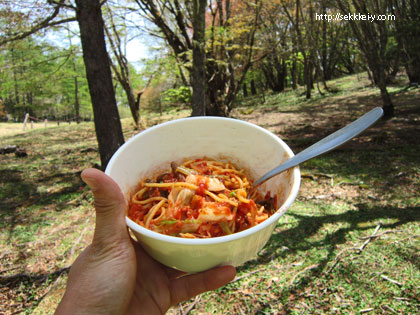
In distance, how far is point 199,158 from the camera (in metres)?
2.05

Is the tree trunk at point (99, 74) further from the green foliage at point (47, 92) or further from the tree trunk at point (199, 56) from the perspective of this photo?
the green foliage at point (47, 92)

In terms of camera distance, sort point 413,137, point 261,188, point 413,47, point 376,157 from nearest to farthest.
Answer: point 261,188, point 376,157, point 413,137, point 413,47

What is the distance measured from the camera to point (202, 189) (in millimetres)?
1592

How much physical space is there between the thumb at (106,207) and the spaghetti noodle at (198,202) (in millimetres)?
169

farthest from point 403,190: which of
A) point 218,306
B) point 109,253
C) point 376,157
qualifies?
point 109,253

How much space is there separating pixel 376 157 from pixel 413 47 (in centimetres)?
344

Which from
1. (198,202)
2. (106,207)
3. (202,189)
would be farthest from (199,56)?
(106,207)

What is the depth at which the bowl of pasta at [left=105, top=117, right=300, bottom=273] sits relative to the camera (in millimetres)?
1167

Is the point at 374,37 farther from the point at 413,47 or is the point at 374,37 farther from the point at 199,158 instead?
→ the point at 199,158

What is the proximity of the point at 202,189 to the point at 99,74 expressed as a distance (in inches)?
155

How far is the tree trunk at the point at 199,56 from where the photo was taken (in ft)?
18.8

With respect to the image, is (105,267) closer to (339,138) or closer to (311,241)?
(339,138)

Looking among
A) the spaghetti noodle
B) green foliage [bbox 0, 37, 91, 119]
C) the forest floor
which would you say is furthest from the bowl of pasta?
green foliage [bbox 0, 37, 91, 119]

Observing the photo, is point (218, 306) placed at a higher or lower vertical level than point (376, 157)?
lower
